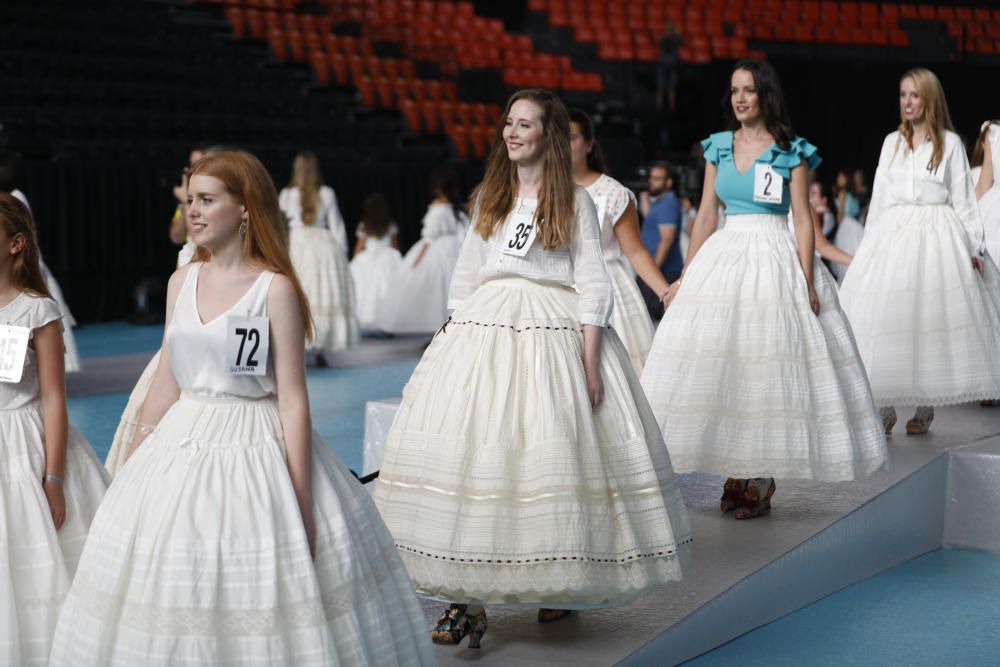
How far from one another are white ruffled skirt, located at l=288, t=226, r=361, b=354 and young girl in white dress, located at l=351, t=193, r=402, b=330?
2.00 metres

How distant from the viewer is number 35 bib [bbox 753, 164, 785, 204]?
433 cm

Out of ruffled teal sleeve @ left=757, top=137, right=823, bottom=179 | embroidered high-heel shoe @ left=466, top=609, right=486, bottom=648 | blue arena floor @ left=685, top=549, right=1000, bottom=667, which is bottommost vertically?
blue arena floor @ left=685, top=549, right=1000, bottom=667

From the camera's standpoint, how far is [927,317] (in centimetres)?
555

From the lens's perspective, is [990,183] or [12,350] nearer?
[12,350]

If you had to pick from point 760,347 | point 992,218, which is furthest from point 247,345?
point 992,218

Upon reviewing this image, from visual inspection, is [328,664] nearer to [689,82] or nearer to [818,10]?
[689,82]

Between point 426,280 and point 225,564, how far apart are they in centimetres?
860

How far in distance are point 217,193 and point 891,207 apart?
3.99 meters

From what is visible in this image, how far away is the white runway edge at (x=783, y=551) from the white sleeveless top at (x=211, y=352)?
3.48 ft

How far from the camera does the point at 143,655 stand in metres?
2.24

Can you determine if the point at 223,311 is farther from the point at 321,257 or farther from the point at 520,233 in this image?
the point at 321,257

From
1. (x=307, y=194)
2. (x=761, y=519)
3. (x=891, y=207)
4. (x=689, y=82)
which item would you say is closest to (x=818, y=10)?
(x=689, y=82)

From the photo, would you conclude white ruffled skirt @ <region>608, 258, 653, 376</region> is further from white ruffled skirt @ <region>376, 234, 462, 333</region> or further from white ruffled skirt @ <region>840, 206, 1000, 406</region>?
white ruffled skirt @ <region>376, 234, 462, 333</region>

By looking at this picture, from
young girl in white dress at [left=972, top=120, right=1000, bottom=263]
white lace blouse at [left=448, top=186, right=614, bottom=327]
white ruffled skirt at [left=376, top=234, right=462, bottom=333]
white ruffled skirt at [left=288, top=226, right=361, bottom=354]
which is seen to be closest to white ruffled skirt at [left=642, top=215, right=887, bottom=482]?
white lace blouse at [left=448, top=186, right=614, bottom=327]
